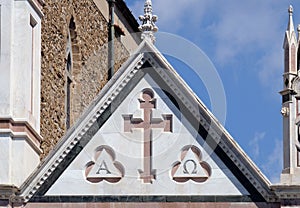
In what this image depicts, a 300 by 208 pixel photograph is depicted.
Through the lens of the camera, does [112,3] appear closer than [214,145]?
No

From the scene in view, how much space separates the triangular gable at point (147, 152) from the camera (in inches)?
1085

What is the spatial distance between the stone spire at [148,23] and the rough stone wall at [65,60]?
330cm

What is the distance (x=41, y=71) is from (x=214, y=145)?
454 centimetres

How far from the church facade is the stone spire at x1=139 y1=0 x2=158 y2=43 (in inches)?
0.6

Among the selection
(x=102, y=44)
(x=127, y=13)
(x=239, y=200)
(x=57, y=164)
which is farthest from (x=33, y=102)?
(x=127, y=13)

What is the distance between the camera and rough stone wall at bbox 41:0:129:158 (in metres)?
31.7

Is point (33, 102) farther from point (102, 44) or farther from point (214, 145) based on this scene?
point (102, 44)

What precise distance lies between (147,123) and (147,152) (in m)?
0.46

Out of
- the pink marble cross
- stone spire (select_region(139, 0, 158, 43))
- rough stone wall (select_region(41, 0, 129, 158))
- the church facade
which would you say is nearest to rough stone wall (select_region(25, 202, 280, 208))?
the church facade

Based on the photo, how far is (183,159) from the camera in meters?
27.7

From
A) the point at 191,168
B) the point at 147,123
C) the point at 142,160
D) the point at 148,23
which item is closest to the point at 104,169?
the point at 142,160

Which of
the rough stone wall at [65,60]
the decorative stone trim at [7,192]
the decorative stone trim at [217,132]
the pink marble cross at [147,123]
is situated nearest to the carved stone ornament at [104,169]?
the pink marble cross at [147,123]

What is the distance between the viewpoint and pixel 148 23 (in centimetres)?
2825

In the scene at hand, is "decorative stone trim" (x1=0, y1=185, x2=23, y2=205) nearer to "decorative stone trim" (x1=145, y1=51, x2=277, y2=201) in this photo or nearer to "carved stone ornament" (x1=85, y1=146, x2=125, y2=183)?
"carved stone ornament" (x1=85, y1=146, x2=125, y2=183)
